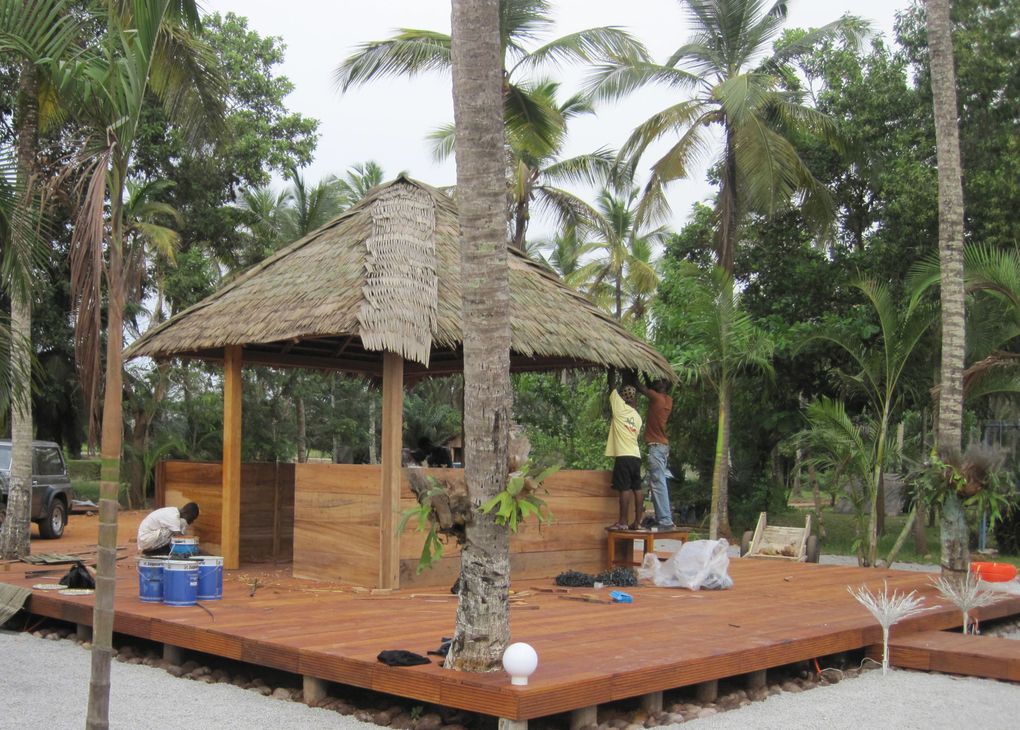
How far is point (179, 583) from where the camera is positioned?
8648mm

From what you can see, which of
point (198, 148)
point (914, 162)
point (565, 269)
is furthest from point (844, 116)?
point (565, 269)

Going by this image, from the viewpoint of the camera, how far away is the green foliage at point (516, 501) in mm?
5910

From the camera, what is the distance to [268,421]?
2973 cm

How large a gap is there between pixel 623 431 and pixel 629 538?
4.00 ft

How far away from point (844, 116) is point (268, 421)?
56.1 ft

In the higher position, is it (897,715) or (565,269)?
(565,269)

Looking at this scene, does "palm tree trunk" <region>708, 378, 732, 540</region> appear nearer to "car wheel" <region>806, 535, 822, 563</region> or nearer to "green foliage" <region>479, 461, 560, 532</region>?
"car wheel" <region>806, 535, 822, 563</region>

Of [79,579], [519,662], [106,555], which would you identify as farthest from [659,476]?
[106,555]

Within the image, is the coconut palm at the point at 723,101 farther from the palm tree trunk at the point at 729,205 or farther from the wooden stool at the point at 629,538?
the wooden stool at the point at 629,538

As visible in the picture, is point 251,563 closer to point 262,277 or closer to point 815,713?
point 262,277

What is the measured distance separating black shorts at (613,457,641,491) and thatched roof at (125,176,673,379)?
1.08 m

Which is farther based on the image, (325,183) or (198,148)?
(325,183)

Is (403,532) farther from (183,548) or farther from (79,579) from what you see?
(79,579)

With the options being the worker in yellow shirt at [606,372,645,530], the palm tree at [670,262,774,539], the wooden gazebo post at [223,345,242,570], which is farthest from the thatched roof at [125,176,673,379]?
the palm tree at [670,262,774,539]
